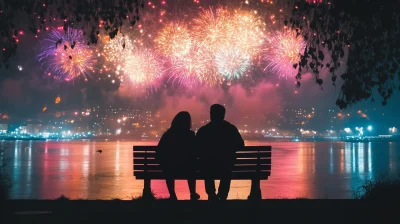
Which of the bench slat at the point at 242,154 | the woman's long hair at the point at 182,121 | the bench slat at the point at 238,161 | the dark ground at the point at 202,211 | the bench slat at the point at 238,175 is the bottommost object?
the dark ground at the point at 202,211

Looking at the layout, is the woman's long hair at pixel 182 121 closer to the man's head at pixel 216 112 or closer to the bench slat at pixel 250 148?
the man's head at pixel 216 112

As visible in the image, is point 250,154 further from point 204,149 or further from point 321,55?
point 321,55

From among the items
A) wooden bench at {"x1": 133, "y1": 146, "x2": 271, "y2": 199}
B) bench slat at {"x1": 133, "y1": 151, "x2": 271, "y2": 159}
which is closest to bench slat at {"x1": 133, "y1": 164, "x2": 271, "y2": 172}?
wooden bench at {"x1": 133, "y1": 146, "x2": 271, "y2": 199}

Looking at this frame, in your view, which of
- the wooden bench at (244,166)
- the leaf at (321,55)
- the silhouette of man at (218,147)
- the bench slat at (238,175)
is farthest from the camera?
the wooden bench at (244,166)

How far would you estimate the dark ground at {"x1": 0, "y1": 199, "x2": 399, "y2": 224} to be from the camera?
10.3 metres

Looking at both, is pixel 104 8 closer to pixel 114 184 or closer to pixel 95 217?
pixel 95 217

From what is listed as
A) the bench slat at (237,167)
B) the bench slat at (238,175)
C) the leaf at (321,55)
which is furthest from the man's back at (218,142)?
the leaf at (321,55)

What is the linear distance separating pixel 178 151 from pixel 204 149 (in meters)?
0.76

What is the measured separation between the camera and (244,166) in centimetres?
1419

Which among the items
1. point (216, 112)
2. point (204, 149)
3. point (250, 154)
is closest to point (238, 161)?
point (250, 154)

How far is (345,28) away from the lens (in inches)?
527

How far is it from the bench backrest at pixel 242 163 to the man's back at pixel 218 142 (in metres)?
1.07

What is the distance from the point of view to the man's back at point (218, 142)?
1253 centimetres

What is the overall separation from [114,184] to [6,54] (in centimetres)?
2057
